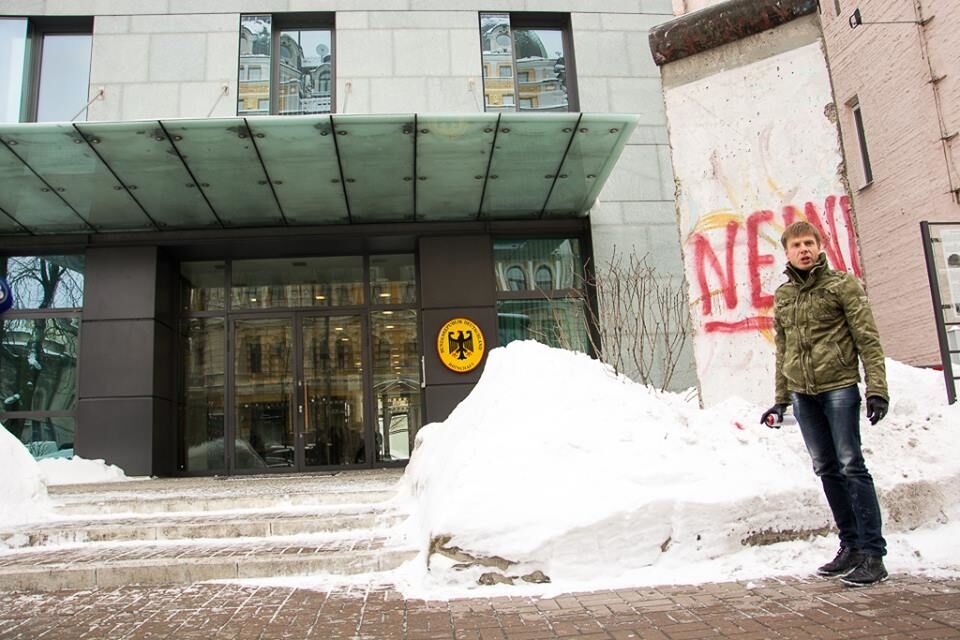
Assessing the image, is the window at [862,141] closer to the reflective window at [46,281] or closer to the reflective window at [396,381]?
the reflective window at [396,381]

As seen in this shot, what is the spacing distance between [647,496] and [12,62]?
13.0 metres

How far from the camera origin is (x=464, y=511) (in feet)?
14.0

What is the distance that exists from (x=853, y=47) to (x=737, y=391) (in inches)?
465

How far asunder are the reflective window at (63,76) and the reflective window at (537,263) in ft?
24.9

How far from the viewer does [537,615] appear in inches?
139

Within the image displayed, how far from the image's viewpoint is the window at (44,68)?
11.8m

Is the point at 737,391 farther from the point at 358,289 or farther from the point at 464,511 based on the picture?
the point at 358,289

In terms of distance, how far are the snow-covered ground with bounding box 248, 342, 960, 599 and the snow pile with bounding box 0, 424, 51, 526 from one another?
3.38 m

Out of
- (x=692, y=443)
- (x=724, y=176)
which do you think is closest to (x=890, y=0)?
(x=724, y=176)

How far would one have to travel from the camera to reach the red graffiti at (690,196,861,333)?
5.98m

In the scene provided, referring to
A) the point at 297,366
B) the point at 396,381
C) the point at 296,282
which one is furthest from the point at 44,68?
the point at 396,381

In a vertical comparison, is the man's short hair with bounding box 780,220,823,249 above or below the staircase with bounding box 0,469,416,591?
above

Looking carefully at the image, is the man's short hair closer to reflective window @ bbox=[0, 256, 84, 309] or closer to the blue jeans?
the blue jeans

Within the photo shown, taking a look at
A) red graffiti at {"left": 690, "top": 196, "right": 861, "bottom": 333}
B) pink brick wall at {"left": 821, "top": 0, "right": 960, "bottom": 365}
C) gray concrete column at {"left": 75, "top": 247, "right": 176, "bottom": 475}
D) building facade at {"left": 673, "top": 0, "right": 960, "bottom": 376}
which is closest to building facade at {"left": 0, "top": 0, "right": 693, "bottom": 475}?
gray concrete column at {"left": 75, "top": 247, "right": 176, "bottom": 475}
